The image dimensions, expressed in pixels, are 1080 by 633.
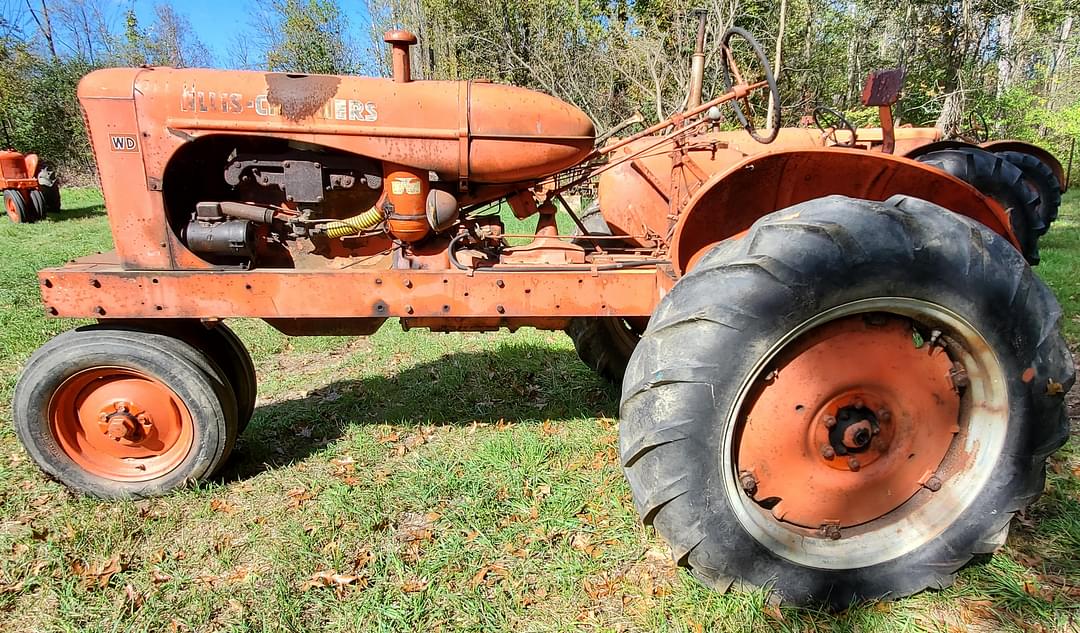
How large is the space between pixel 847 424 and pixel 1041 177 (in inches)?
240

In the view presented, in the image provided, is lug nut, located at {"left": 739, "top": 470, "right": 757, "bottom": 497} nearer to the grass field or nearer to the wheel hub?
the grass field

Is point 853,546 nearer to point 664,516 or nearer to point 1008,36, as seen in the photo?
point 664,516

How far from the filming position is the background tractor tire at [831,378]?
68.0 inches

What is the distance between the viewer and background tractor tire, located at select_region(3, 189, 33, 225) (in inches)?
428

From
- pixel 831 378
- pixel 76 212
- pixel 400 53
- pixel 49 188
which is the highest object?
pixel 400 53

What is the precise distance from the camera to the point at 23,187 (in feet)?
35.9

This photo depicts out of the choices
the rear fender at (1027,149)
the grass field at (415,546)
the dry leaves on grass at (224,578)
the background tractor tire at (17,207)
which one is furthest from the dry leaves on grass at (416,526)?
the background tractor tire at (17,207)

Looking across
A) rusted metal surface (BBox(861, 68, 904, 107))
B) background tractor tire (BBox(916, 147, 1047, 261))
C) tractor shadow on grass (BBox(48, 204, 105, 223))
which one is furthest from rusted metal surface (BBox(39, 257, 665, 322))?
tractor shadow on grass (BBox(48, 204, 105, 223))

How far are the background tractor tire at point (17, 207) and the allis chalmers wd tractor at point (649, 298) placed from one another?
11229 mm

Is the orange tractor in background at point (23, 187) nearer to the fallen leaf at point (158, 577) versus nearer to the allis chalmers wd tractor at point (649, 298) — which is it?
the allis chalmers wd tractor at point (649, 298)

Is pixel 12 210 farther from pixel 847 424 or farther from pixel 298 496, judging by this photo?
pixel 847 424

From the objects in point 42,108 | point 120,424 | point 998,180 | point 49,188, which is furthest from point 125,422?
point 42,108

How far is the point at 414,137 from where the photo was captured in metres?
2.49

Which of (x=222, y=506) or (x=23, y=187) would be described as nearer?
(x=222, y=506)
